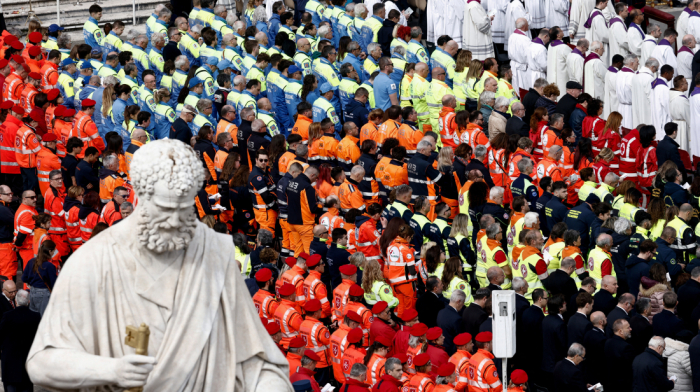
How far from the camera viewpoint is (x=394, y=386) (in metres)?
10.8

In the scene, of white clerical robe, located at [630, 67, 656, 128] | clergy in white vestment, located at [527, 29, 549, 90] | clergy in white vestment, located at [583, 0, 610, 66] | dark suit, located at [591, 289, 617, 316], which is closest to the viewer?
dark suit, located at [591, 289, 617, 316]

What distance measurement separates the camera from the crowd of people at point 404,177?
1289 cm

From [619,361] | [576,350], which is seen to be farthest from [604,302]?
[576,350]

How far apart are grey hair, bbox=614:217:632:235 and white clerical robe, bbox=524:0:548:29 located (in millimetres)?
9654

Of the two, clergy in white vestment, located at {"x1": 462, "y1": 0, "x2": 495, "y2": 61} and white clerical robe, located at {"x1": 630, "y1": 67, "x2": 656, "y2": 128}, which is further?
clergy in white vestment, located at {"x1": 462, "y1": 0, "x2": 495, "y2": 61}

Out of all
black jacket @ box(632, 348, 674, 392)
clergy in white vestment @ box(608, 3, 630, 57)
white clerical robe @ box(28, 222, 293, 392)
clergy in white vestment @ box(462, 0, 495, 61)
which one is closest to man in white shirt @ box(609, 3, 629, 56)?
clergy in white vestment @ box(608, 3, 630, 57)

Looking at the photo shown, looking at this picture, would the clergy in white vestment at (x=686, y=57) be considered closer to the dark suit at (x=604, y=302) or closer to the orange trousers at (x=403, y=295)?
the dark suit at (x=604, y=302)

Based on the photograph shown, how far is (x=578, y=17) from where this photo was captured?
23422mm

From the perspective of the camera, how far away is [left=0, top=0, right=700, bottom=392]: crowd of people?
508 inches

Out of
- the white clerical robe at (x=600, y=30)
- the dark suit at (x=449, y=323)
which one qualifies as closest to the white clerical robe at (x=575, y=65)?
the white clerical robe at (x=600, y=30)

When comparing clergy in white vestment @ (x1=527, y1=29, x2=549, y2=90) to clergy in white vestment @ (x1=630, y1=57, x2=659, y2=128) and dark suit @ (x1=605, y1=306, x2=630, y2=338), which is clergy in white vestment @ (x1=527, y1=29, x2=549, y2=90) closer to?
clergy in white vestment @ (x1=630, y1=57, x2=659, y2=128)

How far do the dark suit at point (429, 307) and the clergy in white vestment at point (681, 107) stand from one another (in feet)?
24.8

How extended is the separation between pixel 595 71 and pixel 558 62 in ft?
2.63

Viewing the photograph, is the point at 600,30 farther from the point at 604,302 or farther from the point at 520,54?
the point at 604,302
